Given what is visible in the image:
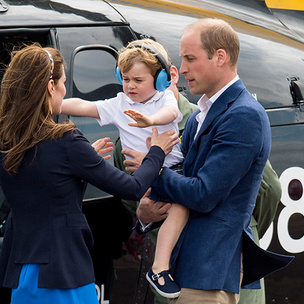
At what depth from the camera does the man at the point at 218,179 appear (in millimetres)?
2445

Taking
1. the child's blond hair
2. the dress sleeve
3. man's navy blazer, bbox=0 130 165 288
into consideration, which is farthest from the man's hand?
the child's blond hair

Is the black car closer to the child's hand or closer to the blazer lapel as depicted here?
the child's hand

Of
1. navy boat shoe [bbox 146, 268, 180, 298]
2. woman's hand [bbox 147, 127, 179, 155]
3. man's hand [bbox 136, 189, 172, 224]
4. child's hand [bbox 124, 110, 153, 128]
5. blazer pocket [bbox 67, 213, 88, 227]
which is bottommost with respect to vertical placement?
navy boat shoe [bbox 146, 268, 180, 298]

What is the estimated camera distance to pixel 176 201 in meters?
2.57

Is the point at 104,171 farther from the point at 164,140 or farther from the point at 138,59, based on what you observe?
the point at 138,59

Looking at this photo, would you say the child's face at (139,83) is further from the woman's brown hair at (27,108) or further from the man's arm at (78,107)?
the woman's brown hair at (27,108)

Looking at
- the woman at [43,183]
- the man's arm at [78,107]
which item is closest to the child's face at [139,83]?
the man's arm at [78,107]

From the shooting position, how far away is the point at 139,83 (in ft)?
9.84

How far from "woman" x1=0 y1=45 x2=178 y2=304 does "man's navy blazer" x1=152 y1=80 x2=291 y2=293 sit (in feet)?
1.08

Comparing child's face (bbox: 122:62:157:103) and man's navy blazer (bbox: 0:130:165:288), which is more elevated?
child's face (bbox: 122:62:157:103)

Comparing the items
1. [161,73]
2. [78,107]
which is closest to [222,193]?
[161,73]

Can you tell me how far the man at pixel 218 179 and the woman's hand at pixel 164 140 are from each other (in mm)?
129

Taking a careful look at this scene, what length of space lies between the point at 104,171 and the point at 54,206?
23 cm

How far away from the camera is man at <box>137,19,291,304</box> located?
8.02 feet
